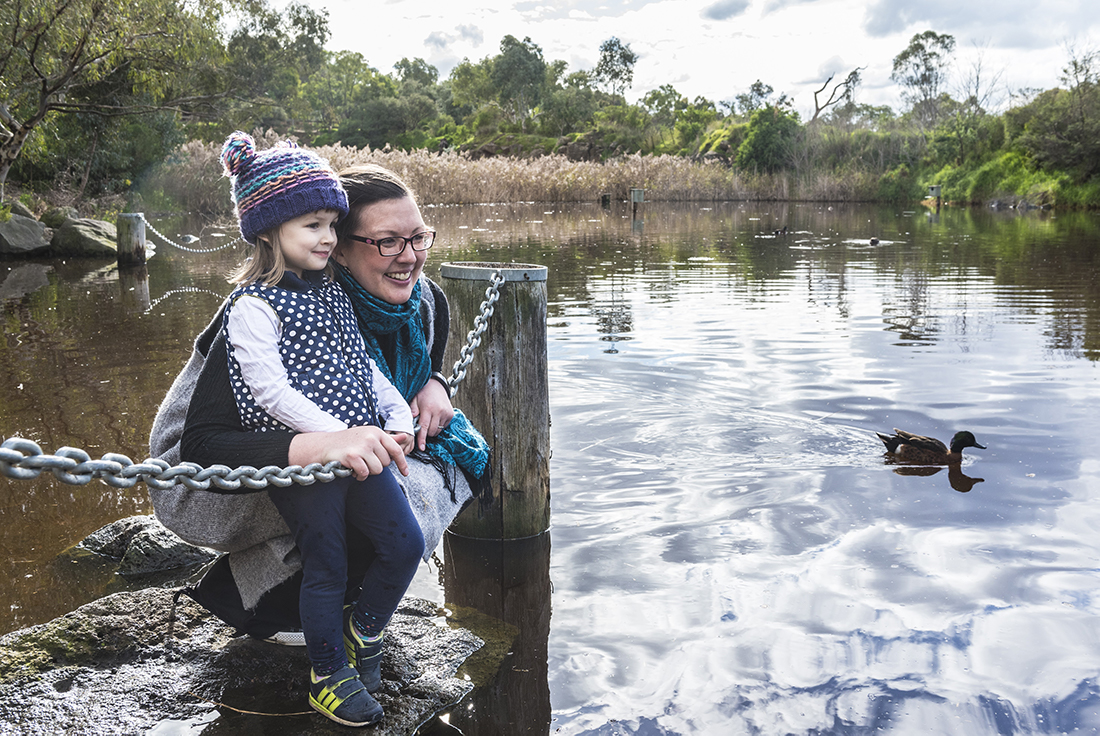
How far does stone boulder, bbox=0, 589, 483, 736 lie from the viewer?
251cm

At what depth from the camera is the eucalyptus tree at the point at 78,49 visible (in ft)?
50.3

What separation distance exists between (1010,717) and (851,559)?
3.92ft

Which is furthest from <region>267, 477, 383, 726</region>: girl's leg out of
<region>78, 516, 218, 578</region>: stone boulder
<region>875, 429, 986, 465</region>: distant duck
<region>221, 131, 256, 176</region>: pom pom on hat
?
<region>875, 429, 986, 465</region>: distant duck

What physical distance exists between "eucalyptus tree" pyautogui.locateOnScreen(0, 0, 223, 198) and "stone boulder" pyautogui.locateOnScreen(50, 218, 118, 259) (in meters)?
1.37

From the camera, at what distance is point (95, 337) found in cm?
858

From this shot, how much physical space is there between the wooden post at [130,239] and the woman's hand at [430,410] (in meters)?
14.2

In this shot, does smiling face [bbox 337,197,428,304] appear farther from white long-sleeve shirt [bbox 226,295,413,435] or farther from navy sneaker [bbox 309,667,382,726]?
navy sneaker [bbox 309,667,382,726]

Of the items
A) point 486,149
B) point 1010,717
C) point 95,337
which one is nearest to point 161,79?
point 95,337

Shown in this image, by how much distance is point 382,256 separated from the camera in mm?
2631

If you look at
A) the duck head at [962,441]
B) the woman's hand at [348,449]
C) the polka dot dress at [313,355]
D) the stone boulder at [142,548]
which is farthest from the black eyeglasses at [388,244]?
the duck head at [962,441]

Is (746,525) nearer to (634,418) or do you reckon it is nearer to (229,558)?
(634,418)

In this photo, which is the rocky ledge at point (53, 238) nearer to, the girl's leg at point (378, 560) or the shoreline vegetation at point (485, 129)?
the shoreline vegetation at point (485, 129)

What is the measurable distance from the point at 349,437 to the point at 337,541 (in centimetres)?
31

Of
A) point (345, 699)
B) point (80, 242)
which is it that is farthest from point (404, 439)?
point (80, 242)
